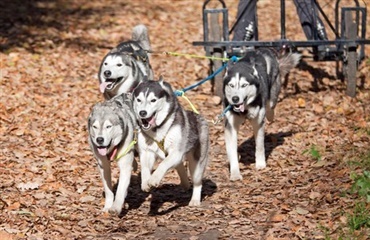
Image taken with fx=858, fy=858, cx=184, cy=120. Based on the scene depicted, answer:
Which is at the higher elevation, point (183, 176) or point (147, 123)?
point (147, 123)

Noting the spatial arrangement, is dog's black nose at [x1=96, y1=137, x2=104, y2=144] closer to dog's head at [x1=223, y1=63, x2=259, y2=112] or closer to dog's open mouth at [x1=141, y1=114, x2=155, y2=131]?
dog's open mouth at [x1=141, y1=114, x2=155, y2=131]

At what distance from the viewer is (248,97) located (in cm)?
948

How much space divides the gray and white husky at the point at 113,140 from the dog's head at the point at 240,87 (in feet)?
4.69

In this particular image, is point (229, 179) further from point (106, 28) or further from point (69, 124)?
point (106, 28)

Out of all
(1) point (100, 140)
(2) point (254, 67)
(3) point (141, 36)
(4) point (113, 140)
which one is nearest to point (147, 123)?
(4) point (113, 140)

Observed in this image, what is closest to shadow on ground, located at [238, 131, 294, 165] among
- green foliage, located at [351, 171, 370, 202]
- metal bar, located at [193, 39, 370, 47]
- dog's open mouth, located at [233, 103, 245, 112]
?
dog's open mouth, located at [233, 103, 245, 112]

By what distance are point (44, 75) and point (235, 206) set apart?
20.1 feet

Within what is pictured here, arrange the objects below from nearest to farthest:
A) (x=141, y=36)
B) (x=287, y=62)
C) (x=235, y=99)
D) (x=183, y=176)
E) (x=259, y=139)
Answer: (x=183, y=176), (x=235, y=99), (x=259, y=139), (x=287, y=62), (x=141, y=36)

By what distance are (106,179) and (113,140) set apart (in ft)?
1.74

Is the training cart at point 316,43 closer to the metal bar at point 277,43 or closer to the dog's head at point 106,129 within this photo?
the metal bar at point 277,43

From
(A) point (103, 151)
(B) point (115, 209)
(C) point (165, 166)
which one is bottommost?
(B) point (115, 209)

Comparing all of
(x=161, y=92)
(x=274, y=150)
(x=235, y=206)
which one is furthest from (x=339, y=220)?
(x=274, y=150)

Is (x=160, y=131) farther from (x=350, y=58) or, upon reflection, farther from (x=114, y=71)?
(x=350, y=58)

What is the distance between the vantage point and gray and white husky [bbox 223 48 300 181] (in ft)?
30.8
